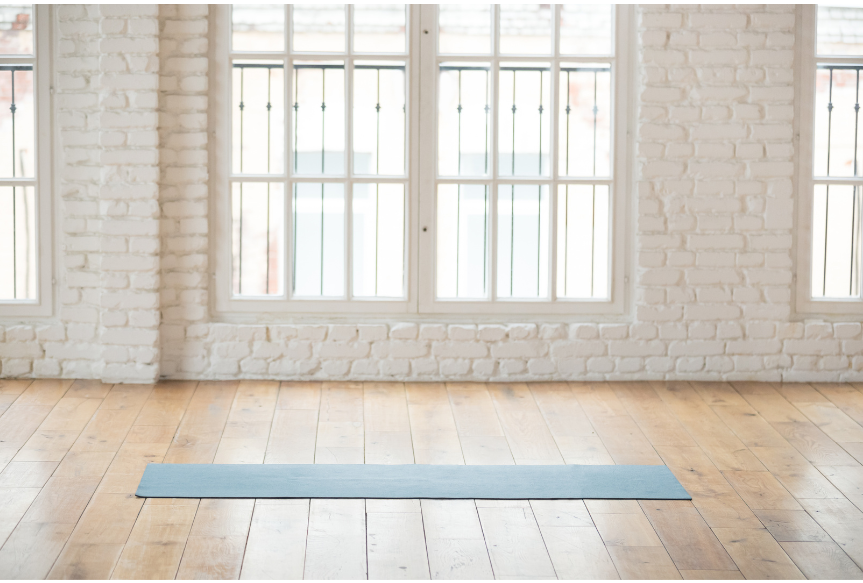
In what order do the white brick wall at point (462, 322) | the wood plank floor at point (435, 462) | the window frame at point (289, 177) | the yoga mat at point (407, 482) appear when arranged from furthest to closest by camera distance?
1. the window frame at point (289, 177)
2. the white brick wall at point (462, 322)
3. the yoga mat at point (407, 482)
4. the wood plank floor at point (435, 462)

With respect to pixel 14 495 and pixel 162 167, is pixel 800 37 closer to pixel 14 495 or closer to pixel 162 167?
pixel 162 167

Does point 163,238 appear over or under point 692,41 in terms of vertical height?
under

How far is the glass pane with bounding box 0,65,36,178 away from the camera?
4.70 m

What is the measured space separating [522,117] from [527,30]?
1.53 ft

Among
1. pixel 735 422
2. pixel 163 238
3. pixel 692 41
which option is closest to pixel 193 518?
pixel 163 238

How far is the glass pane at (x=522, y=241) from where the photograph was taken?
4801mm

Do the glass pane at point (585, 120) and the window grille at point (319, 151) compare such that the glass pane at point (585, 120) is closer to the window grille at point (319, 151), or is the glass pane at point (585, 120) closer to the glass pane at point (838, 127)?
the window grille at point (319, 151)

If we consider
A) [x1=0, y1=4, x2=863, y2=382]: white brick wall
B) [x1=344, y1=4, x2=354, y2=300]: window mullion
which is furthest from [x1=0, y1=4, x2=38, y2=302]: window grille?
[x1=344, y1=4, x2=354, y2=300]: window mullion

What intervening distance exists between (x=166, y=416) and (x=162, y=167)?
→ 4.50ft

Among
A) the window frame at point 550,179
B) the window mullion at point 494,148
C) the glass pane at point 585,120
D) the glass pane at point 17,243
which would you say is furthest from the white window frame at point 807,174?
the glass pane at point 17,243

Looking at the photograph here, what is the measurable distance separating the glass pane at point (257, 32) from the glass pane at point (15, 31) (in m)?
1.09

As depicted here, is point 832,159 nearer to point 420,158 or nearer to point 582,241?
point 582,241

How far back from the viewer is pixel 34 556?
8.34ft

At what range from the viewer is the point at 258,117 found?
476 cm
